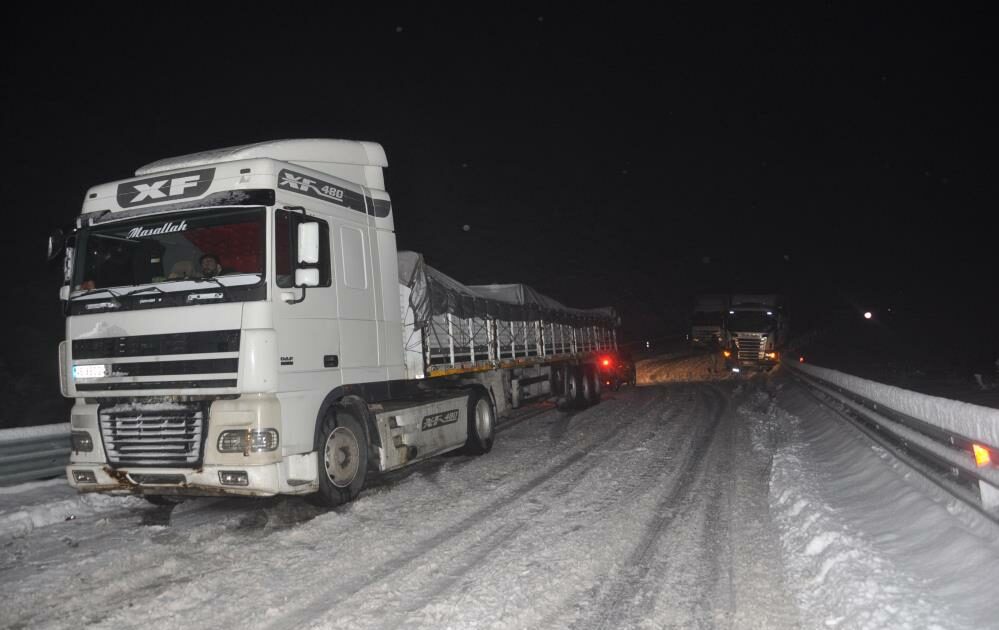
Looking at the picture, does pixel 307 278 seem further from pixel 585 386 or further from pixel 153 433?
pixel 585 386

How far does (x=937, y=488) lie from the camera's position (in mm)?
5309

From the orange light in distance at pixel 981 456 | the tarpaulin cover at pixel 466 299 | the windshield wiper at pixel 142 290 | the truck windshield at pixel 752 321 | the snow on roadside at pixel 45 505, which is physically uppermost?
the truck windshield at pixel 752 321

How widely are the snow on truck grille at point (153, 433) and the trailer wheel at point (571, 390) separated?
10911 millimetres

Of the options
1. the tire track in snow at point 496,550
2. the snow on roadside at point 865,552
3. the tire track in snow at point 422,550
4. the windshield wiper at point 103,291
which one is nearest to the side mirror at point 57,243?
the windshield wiper at point 103,291

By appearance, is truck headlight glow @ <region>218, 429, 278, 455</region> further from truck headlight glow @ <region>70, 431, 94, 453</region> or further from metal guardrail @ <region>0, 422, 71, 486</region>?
metal guardrail @ <region>0, 422, 71, 486</region>

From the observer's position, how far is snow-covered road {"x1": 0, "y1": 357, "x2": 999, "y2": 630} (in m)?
4.36

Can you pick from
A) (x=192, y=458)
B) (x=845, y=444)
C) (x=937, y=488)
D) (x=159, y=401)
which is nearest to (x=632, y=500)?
(x=937, y=488)

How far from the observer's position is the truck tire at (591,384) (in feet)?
58.1

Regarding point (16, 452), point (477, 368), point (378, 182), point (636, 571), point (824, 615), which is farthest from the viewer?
point (477, 368)

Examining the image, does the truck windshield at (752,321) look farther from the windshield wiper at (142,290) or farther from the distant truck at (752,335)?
the windshield wiper at (142,290)

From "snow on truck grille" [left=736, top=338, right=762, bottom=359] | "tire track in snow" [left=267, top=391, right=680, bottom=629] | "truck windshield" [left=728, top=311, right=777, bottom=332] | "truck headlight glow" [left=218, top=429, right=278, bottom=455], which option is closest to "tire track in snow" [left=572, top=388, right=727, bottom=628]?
"tire track in snow" [left=267, top=391, right=680, bottom=629]

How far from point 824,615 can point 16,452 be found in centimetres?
813

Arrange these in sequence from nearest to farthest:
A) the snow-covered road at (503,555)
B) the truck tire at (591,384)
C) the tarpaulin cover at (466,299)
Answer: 1. the snow-covered road at (503,555)
2. the tarpaulin cover at (466,299)
3. the truck tire at (591,384)

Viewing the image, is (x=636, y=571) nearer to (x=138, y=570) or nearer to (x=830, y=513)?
→ (x=830, y=513)
